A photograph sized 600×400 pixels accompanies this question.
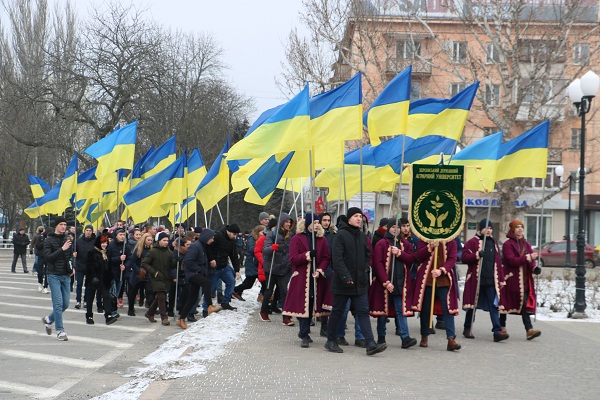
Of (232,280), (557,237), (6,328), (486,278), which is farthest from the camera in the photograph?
(557,237)

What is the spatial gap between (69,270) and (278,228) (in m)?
4.08

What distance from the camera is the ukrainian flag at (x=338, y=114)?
1212cm

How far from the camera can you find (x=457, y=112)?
42.3 feet

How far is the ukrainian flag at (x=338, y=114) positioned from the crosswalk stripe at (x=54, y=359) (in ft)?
14.7

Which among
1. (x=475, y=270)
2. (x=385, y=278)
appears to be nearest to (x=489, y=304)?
(x=475, y=270)

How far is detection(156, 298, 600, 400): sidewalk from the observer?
7.89 m

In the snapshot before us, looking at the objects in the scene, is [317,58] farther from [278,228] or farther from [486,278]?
[486,278]

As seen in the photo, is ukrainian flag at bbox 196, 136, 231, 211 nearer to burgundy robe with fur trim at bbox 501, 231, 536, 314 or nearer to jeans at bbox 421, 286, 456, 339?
burgundy robe with fur trim at bbox 501, 231, 536, 314

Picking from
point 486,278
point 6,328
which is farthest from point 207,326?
point 486,278

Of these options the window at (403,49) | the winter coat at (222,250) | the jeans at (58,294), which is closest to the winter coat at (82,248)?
the winter coat at (222,250)

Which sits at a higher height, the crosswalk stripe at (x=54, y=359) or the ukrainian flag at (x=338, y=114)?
the ukrainian flag at (x=338, y=114)

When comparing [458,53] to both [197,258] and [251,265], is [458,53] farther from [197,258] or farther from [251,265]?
[197,258]

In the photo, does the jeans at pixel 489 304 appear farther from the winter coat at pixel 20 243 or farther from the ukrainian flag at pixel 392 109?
the winter coat at pixel 20 243

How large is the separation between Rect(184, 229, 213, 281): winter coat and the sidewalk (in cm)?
178
